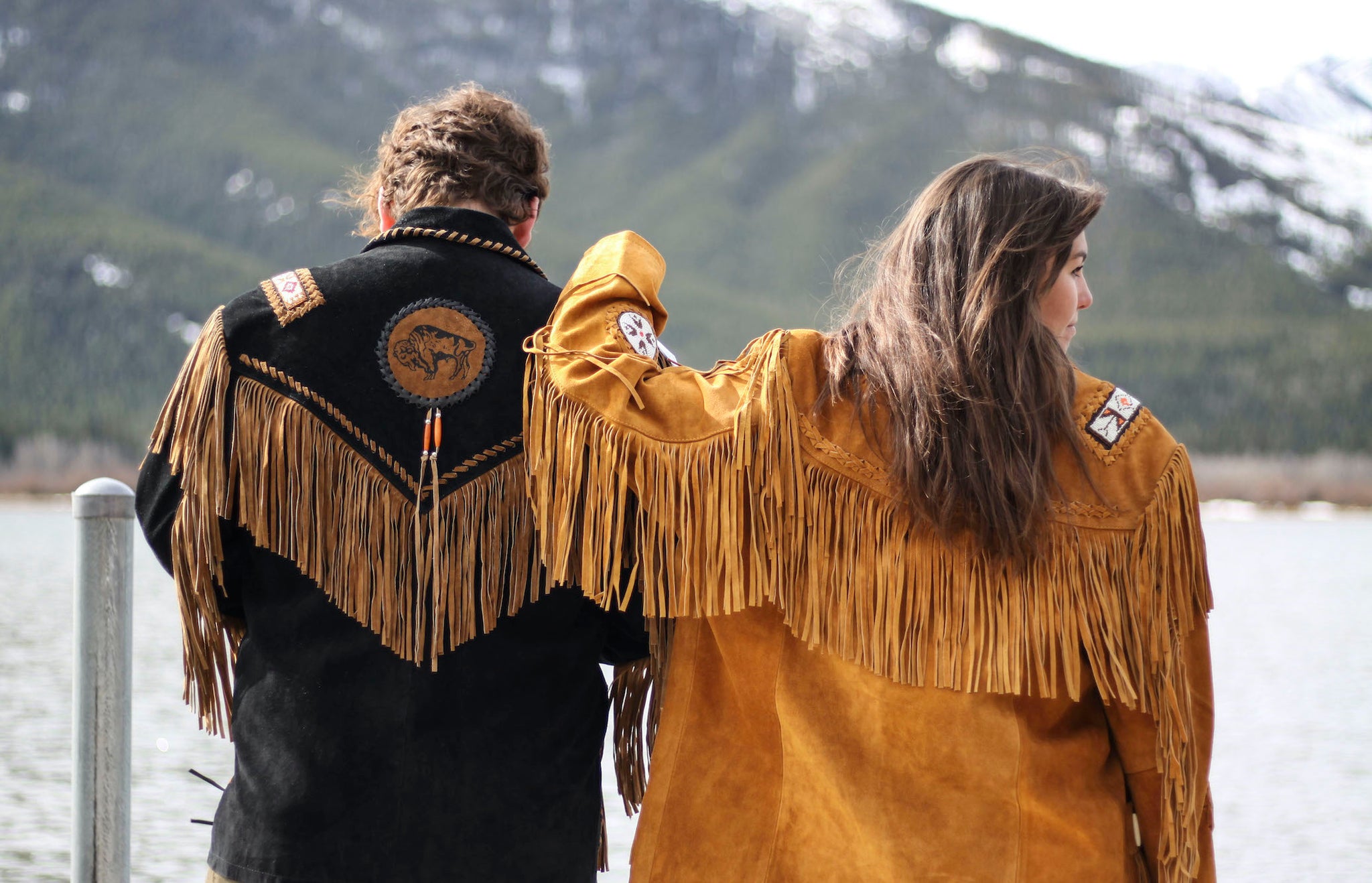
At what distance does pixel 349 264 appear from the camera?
1992 millimetres

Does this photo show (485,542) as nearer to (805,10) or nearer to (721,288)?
(721,288)

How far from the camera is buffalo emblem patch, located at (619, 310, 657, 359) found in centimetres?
179

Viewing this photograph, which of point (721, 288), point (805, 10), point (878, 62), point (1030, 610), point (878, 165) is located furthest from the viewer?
point (805, 10)

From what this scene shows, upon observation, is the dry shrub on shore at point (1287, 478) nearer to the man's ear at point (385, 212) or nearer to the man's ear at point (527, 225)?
the man's ear at point (527, 225)

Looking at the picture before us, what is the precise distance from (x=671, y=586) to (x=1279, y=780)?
25.1ft

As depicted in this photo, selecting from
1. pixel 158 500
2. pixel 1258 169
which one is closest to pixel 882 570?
pixel 158 500

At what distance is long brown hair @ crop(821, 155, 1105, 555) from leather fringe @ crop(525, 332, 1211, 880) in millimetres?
62

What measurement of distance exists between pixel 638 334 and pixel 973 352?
42cm

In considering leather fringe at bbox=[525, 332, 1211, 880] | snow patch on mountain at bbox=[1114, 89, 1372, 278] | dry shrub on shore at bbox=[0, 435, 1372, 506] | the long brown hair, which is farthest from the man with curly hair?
snow patch on mountain at bbox=[1114, 89, 1372, 278]

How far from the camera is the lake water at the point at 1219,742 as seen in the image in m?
5.48

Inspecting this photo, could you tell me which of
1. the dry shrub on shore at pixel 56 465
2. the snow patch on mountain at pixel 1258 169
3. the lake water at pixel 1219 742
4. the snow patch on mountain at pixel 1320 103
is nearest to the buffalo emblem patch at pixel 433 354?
the lake water at pixel 1219 742

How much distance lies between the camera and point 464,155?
6.68ft

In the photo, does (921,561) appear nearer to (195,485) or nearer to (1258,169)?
(195,485)

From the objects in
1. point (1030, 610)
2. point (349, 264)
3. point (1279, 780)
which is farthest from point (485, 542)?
point (1279, 780)
